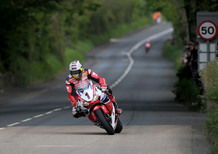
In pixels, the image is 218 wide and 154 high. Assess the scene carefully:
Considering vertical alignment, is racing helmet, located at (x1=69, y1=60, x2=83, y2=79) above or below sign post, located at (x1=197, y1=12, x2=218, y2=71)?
above

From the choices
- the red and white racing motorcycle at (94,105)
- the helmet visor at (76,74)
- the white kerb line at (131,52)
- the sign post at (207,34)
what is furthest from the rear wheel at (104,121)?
the white kerb line at (131,52)

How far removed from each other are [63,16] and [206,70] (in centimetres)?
5289

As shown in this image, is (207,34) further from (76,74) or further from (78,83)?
(76,74)

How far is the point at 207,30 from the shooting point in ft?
84.2

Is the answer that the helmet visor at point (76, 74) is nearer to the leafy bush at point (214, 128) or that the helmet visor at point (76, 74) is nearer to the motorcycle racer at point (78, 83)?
the motorcycle racer at point (78, 83)

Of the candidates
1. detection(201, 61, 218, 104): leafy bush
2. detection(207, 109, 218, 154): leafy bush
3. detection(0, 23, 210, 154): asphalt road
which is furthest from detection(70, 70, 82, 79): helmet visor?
detection(207, 109, 218, 154): leafy bush

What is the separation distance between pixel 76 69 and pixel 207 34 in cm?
992

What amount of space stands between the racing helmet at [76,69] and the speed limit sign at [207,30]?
974 cm

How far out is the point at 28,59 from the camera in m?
53.3

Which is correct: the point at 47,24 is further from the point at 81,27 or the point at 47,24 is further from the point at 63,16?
the point at 81,27

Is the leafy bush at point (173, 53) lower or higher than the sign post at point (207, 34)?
lower

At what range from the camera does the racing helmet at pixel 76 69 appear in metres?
16.6

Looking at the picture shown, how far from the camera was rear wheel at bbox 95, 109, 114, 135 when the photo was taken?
16531 millimetres

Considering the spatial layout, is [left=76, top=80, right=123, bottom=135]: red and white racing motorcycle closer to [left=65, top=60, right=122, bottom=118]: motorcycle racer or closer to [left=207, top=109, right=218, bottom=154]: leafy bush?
[left=65, top=60, right=122, bottom=118]: motorcycle racer
